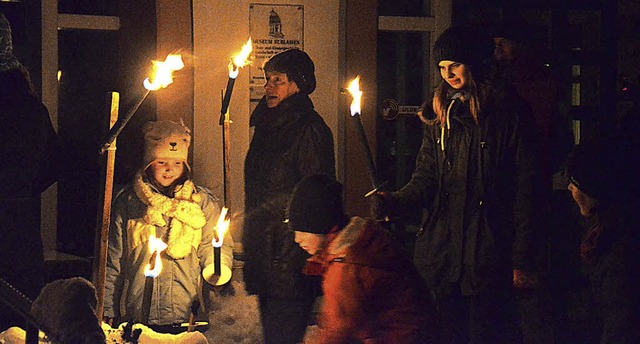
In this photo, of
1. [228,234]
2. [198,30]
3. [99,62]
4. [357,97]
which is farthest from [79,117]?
[357,97]

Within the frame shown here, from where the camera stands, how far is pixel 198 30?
8055 mm

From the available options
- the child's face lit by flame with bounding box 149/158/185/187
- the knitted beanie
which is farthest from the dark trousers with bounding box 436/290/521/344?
the knitted beanie

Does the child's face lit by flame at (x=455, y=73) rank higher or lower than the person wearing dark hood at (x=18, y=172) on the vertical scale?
higher

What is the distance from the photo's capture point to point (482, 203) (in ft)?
18.7

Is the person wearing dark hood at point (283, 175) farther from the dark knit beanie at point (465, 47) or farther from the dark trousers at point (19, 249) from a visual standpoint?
the dark trousers at point (19, 249)

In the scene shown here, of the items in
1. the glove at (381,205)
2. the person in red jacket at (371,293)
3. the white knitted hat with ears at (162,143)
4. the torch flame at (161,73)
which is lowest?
the person in red jacket at (371,293)

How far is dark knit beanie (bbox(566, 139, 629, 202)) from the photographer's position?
18.1 ft

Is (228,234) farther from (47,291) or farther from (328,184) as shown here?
(47,291)

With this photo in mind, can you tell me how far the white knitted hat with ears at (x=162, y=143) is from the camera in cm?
727

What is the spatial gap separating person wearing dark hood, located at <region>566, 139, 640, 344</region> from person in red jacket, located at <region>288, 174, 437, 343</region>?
787 millimetres

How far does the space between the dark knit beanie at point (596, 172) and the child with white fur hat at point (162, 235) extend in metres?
2.26

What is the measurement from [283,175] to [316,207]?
81.6 inches

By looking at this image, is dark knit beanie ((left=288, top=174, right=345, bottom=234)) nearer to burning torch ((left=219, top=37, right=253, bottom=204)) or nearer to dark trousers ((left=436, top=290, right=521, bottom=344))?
dark trousers ((left=436, top=290, right=521, bottom=344))

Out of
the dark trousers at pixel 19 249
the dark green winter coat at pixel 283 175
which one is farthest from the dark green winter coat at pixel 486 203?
the dark trousers at pixel 19 249
